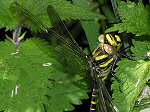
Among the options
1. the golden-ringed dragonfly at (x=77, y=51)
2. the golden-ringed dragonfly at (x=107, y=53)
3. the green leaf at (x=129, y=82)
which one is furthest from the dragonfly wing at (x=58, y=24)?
the green leaf at (x=129, y=82)

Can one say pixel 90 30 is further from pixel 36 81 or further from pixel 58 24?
pixel 36 81

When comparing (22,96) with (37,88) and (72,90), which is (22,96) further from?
(72,90)

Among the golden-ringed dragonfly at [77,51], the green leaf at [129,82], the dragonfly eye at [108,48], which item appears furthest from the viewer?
the dragonfly eye at [108,48]

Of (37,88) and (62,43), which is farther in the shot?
(62,43)

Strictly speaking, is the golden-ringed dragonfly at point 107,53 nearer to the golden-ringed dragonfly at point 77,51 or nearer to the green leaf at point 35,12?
the golden-ringed dragonfly at point 77,51

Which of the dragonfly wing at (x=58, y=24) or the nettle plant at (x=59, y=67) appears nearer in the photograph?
the nettle plant at (x=59, y=67)

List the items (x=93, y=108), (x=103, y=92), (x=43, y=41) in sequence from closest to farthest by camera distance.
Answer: (x=103, y=92) < (x=93, y=108) < (x=43, y=41)

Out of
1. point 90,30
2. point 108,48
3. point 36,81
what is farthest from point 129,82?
point 90,30

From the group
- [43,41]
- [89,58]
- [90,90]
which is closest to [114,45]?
[89,58]
